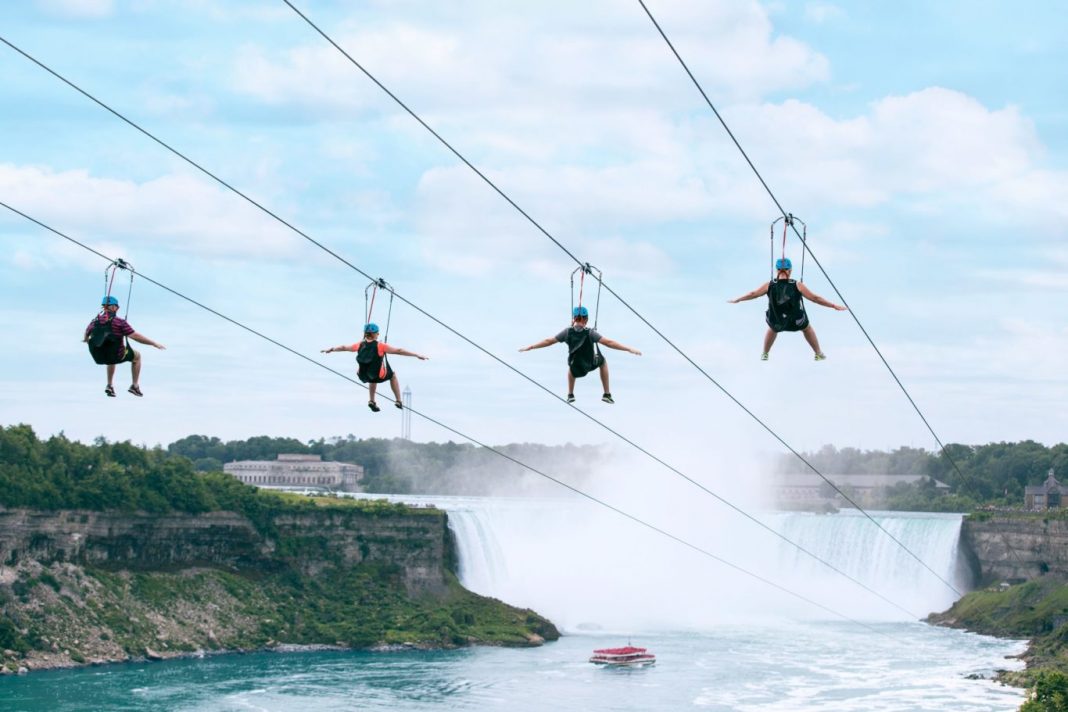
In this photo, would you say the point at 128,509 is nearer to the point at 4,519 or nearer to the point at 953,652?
the point at 4,519

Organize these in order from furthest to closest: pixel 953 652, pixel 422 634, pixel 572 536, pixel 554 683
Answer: pixel 572 536, pixel 422 634, pixel 953 652, pixel 554 683

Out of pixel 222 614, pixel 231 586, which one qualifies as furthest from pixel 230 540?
→ pixel 222 614

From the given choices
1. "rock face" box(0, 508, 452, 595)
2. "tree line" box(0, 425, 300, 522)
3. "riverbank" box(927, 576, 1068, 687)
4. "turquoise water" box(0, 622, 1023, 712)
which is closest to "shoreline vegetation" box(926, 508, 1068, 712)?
"riverbank" box(927, 576, 1068, 687)

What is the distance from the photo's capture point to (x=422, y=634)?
94.8m

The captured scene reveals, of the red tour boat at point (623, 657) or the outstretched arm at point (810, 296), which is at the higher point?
the outstretched arm at point (810, 296)

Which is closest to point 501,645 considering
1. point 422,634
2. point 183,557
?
point 422,634

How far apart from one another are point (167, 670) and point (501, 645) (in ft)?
70.1

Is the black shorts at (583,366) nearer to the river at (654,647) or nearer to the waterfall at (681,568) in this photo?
the river at (654,647)

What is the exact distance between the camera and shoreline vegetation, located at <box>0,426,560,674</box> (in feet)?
280

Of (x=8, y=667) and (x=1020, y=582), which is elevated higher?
(x=1020, y=582)

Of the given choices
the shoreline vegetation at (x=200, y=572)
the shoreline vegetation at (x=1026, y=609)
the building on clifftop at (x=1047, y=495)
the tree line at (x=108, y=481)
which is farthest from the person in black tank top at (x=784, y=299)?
the building on clifftop at (x=1047, y=495)

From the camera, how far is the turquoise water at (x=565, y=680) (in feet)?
229

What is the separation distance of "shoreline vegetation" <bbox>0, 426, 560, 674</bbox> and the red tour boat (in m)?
10.4

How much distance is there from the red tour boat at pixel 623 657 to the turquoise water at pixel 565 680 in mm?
703
